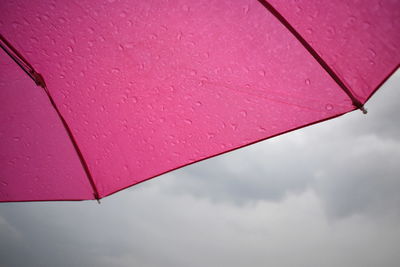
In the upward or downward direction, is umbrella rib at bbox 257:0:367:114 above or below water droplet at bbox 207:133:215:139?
above

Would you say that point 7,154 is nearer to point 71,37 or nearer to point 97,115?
point 97,115

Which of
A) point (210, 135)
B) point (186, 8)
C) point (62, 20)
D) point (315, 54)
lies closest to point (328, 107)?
point (315, 54)

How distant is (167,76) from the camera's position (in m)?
1.40

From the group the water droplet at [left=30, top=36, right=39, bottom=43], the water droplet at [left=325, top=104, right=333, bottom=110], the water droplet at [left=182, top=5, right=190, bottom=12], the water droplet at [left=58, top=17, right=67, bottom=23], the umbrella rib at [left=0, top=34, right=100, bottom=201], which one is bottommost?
the umbrella rib at [left=0, top=34, right=100, bottom=201]

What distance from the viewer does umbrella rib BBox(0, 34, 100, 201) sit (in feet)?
4.61

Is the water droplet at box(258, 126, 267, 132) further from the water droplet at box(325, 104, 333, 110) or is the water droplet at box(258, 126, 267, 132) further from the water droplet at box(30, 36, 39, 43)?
the water droplet at box(30, 36, 39, 43)

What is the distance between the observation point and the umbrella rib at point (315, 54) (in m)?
1.11

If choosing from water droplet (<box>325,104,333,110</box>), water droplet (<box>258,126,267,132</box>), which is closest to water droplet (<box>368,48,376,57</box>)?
water droplet (<box>325,104,333,110</box>)

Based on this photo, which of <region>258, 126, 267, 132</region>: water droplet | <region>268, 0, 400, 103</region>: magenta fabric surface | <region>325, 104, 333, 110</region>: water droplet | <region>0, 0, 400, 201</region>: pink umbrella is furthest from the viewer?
<region>258, 126, 267, 132</region>: water droplet

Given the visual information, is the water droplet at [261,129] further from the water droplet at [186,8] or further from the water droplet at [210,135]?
the water droplet at [186,8]

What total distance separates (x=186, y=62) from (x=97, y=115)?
0.74 metres

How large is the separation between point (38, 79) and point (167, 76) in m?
0.87

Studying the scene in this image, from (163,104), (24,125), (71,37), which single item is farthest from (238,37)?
(24,125)

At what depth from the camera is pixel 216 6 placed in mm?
1176
